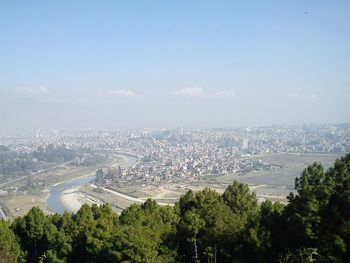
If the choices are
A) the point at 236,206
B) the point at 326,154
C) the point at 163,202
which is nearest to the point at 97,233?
the point at 236,206

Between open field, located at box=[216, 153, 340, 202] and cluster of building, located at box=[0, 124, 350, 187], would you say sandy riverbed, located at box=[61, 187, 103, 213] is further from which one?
open field, located at box=[216, 153, 340, 202]

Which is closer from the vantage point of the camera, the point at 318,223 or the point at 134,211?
the point at 318,223

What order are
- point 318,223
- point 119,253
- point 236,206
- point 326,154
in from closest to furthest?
1. point 318,223
2. point 119,253
3. point 236,206
4. point 326,154

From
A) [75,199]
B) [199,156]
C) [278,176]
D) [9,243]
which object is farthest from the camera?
[199,156]

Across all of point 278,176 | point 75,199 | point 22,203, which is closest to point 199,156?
point 278,176

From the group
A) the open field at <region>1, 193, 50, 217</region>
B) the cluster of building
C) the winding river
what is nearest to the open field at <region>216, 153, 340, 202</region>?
the cluster of building

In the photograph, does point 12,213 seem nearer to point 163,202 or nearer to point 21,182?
point 163,202

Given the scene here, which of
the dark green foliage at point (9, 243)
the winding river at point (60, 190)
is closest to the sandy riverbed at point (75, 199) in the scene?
the winding river at point (60, 190)

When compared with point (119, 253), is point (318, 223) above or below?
above

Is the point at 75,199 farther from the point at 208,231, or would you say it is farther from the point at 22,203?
the point at 208,231
